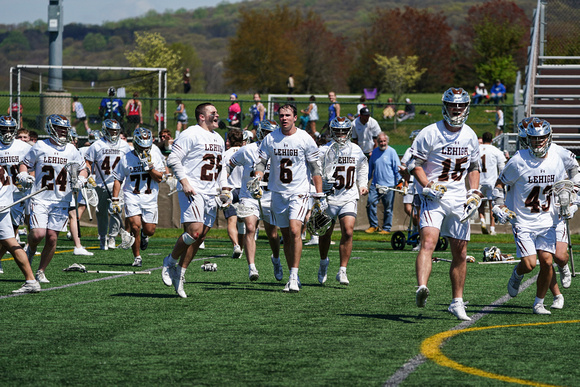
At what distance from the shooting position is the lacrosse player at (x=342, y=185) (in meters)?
10.5

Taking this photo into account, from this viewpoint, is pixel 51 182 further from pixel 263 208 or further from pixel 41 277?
pixel 263 208

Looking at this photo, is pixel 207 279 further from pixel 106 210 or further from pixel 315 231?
pixel 106 210

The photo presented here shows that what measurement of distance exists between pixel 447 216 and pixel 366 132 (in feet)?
36.1

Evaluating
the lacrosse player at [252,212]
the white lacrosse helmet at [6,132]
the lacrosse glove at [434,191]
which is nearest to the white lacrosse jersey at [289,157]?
the lacrosse player at [252,212]

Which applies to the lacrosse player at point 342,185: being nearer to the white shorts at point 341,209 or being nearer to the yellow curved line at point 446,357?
the white shorts at point 341,209

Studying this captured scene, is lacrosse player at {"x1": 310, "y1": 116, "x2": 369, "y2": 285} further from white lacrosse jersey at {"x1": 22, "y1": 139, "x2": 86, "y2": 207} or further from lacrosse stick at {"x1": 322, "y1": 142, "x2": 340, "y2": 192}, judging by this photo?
white lacrosse jersey at {"x1": 22, "y1": 139, "x2": 86, "y2": 207}

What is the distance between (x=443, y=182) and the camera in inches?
307

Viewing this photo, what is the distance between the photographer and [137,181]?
12.6 m

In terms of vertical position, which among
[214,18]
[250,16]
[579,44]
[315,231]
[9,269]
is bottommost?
[9,269]

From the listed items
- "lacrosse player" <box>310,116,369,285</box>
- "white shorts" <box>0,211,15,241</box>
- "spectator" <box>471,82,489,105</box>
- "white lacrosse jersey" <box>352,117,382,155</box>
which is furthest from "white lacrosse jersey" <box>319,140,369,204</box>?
"spectator" <box>471,82,489,105</box>

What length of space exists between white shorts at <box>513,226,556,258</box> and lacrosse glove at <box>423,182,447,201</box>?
114cm

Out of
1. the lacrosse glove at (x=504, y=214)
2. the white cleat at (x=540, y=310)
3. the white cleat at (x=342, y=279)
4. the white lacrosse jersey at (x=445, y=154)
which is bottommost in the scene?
the white cleat at (x=342, y=279)

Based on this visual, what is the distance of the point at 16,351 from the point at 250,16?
86.9m

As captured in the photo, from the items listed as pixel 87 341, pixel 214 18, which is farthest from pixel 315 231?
pixel 214 18
